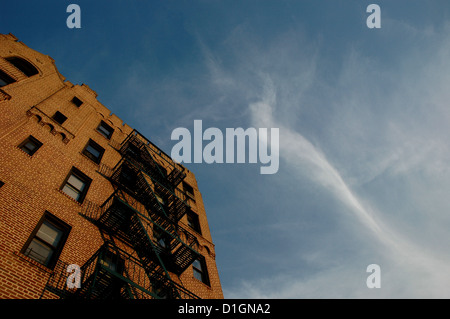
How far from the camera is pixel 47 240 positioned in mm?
10227

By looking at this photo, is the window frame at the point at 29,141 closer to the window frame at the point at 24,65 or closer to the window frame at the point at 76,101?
the window frame at the point at 24,65

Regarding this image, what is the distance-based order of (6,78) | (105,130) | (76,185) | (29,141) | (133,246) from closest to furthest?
(133,246) < (29,141) < (76,185) < (6,78) < (105,130)

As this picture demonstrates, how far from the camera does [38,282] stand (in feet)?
27.8

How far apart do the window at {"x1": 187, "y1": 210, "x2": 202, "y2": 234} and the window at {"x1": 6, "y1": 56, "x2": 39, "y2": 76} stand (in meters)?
14.3

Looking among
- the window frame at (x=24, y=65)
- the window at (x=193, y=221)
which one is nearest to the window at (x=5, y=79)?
the window frame at (x=24, y=65)

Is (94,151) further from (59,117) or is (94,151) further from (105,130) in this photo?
(105,130)

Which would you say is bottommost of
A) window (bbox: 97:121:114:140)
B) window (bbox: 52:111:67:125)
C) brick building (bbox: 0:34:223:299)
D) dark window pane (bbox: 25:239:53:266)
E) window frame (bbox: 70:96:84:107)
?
dark window pane (bbox: 25:239:53:266)

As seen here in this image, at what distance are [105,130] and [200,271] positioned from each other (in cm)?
1226

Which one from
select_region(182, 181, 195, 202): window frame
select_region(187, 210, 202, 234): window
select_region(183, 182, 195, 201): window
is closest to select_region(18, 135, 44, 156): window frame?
select_region(187, 210, 202, 234): window

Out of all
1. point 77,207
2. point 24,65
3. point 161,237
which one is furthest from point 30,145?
point 24,65

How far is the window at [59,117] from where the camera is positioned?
16547 millimetres

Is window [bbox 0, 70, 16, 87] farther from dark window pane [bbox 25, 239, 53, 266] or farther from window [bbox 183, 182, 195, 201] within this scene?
window [bbox 183, 182, 195, 201]

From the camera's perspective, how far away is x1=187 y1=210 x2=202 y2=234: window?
2086 cm
